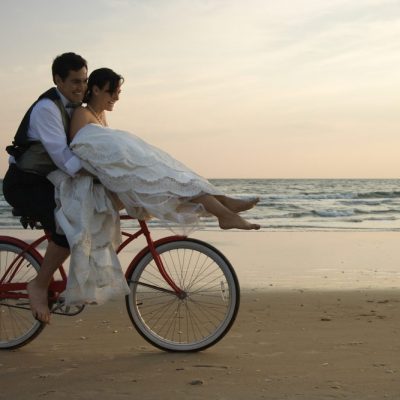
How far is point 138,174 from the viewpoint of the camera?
4.13 metres

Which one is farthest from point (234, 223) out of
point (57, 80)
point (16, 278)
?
point (16, 278)

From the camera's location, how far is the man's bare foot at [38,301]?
4230mm

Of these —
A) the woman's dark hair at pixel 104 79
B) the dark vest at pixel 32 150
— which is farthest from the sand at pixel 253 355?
the woman's dark hair at pixel 104 79

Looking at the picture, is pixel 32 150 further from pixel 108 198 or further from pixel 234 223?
pixel 234 223

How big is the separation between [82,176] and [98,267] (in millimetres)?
534

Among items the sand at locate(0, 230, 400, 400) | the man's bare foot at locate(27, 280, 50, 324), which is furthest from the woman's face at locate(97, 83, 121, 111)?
the sand at locate(0, 230, 400, 400)

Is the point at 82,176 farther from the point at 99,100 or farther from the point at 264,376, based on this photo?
the point at 264,376

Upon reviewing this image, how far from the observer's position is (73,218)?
4.11 metres

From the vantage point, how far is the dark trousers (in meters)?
4.19

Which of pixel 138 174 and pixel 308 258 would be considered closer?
pixel 138 174

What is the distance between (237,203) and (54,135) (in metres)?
1.12

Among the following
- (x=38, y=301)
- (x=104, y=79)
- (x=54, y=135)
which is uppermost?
(x=104, y=79)

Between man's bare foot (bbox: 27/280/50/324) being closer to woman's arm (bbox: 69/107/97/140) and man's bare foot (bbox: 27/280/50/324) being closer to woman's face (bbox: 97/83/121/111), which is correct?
woman's arm (bbox: 69/107/97/140)

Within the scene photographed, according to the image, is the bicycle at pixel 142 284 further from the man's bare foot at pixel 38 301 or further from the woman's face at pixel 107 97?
the woman's face at pixel 107 97
